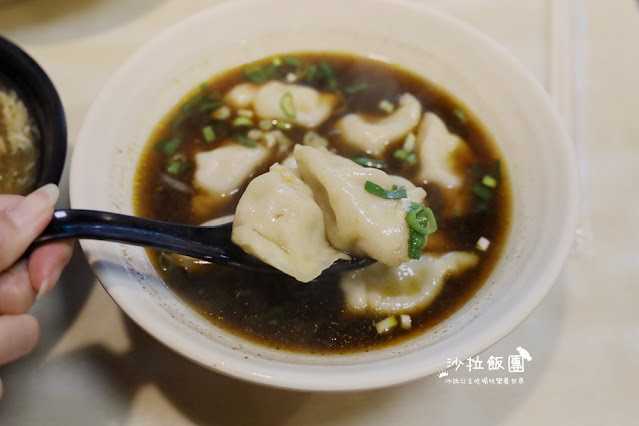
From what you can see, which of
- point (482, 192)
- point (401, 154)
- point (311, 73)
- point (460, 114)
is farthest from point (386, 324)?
point (311, 73)

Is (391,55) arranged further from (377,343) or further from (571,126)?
(377,343)

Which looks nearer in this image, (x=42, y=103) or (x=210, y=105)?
(x=42, y=103)

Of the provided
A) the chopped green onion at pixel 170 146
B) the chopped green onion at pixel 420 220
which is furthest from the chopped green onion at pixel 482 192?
the chopped green onion at pixel 170 146

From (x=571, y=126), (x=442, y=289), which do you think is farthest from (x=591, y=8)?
(x=442, y=289)

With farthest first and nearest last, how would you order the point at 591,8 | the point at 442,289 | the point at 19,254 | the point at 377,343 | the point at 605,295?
1. the point at 591,8
2. the point at 605,295
3. the point at 442,289
4. the point at 377,343
5. the point at 19,254

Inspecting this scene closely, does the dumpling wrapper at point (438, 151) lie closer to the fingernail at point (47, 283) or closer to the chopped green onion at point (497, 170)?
the chopped green onion at point (497, 170)

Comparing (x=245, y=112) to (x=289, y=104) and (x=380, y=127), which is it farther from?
(x=380, y=127)
